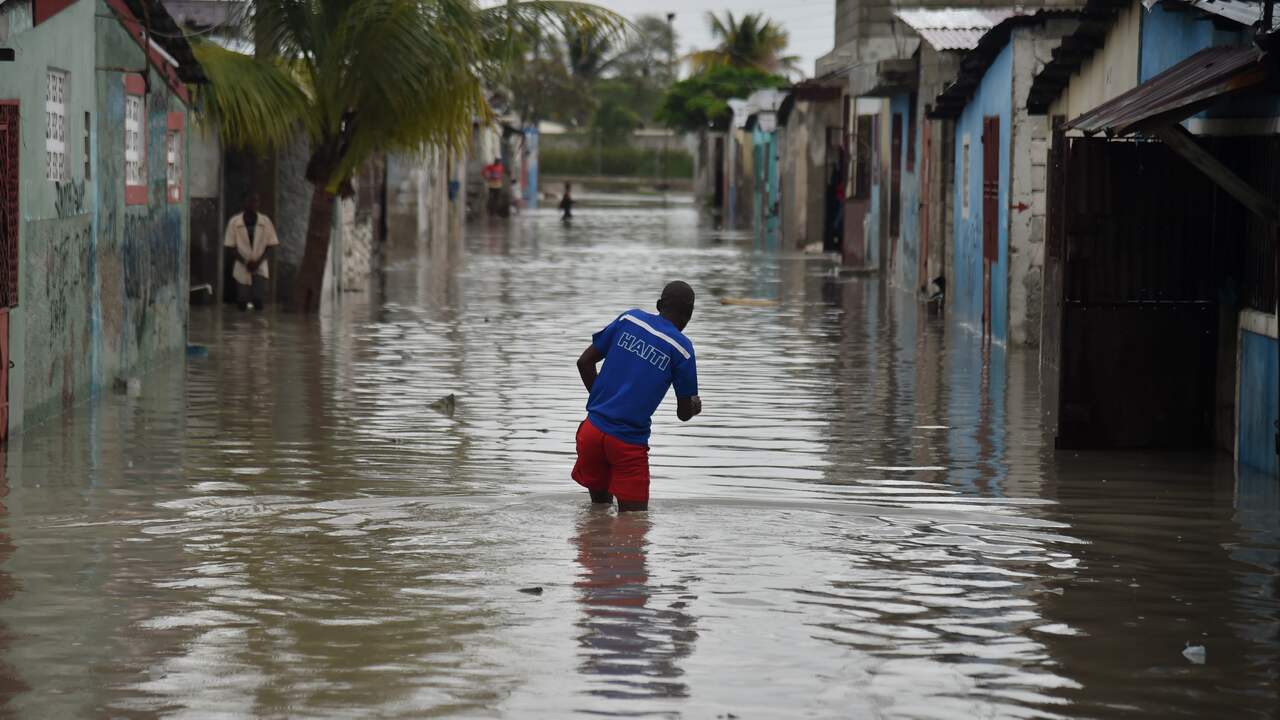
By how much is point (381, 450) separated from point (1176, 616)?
5834mm

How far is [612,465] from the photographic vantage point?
956cm

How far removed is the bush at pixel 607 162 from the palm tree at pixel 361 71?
73033mm

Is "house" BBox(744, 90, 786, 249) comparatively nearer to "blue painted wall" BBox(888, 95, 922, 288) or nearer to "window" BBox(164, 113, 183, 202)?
"blue painted wall" BBox(888, 95, 922, 288)

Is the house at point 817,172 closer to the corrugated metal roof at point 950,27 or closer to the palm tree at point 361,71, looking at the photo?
the corrugated metal roof at point 950,27

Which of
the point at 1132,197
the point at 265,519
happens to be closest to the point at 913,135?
the point at 1132,197

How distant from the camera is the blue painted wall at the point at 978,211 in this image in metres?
20.2

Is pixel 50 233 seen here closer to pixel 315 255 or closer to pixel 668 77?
pixel 315 255

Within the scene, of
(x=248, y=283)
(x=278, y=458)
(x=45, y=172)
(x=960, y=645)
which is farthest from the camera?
(x=248, y=283)

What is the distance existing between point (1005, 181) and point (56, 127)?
10230mm

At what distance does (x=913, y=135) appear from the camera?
29.2 meters

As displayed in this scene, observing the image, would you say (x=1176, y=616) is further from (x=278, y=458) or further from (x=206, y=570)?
(x=278, y=458)

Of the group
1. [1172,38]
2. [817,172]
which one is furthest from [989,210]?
[817,172]

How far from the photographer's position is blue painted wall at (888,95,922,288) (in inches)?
1112

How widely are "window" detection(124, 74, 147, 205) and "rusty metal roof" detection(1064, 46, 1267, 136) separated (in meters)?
7.93
